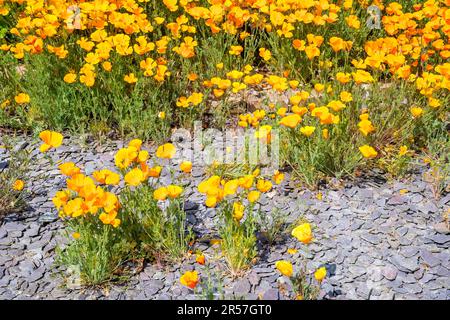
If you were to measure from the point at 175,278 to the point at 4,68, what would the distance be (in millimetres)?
2866

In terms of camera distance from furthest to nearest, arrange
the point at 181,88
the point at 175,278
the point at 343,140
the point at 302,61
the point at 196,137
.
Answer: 1. the point at 302,61
2. the point at 181,88
3. the point at 196,137
4. the point at 343,140
5. the point at 175,278

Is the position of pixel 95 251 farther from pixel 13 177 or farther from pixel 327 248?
pixel 327 248

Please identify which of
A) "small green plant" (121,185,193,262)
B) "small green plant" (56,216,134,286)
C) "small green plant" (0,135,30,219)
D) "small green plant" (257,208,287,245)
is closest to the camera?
"small green plant" (56,216,134,286)

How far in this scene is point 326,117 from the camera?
3.45 metres

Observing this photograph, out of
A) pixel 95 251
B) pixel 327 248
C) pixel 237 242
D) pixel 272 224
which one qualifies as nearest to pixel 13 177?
pixel 95 251

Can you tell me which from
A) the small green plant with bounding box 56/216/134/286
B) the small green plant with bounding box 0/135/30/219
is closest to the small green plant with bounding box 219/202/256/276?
the small green plant with bounding box 56/216/134/286

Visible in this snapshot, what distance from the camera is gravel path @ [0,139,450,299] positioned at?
9.62 ft

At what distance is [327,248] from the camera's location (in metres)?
3.19

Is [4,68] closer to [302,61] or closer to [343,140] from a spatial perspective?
[302,61]

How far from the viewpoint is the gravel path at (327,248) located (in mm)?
2932

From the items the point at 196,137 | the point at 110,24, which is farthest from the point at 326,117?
the point at 110,24

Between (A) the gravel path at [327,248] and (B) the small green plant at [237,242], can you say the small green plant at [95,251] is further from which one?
(B) the small green plant at [237,242]

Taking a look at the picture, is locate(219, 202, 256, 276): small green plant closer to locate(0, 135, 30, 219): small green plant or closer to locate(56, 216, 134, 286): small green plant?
locate(56, 216, 134, 286): small green plant

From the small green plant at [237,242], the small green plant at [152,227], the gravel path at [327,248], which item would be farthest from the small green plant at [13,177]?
the small green plant at [237,242]
